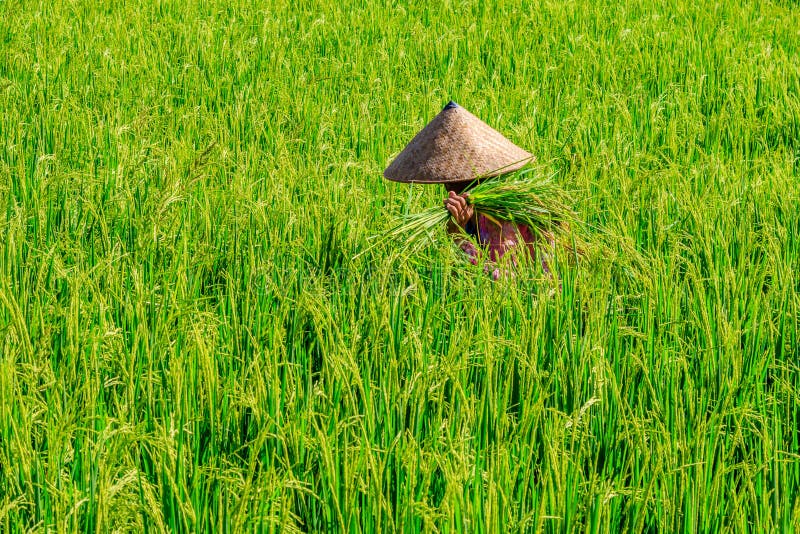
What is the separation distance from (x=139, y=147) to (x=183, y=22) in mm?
2942

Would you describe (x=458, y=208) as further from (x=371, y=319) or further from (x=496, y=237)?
(x=371, y=319)

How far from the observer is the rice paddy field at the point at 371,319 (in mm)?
1647

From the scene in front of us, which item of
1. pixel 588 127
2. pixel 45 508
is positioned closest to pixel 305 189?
pixel 588 127

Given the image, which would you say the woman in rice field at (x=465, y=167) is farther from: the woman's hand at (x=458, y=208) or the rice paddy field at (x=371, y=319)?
the rice paddy field at (x=371, y=319)

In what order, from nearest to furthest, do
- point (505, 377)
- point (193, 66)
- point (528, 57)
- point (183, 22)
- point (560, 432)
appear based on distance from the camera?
1. point (560, 432)
2. point (505, 377)
3. point (193, 66)
4. point (528, 57)
5. point (183, 22)

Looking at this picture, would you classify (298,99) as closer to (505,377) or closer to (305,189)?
(305,189)

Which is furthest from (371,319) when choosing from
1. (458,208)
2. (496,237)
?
(496,237)

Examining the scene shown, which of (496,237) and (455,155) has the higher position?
(455,155)

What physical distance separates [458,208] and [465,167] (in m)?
0.14

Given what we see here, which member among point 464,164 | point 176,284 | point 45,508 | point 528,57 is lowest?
point 45,508

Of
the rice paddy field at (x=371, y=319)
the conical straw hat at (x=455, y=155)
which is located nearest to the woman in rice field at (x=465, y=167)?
the conical straw hat at (x=455, y=155)

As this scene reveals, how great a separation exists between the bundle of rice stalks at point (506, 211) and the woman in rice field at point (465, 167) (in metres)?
0.03

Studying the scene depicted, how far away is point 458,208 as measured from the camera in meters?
2.67

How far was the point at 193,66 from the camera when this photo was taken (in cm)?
551
